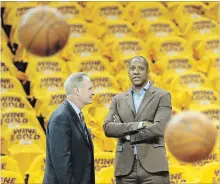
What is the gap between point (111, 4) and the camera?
9.24m

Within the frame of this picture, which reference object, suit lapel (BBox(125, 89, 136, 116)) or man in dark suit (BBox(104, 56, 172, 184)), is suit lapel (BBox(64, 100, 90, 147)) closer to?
man in dark suit (BBox(104, 56, 172, 184))

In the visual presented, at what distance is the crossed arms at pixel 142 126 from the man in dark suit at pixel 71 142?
219mm

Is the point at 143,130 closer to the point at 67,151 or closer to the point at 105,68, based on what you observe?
the point at 67,151

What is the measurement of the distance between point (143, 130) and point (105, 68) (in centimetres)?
384

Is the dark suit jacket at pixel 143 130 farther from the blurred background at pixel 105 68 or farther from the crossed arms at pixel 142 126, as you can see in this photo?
the blurred background at pixel 105 68

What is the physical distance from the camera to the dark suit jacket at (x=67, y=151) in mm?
3986

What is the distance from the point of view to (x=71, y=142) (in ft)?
13.4

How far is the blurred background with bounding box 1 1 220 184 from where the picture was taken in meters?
6.37

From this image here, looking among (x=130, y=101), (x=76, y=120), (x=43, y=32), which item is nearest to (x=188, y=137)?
(x=130, y=101)

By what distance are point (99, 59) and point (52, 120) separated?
3999mm

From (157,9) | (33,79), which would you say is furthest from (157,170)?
(157,9)

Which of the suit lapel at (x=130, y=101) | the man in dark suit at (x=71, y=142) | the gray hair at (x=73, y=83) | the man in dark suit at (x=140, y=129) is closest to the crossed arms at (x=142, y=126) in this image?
the man in dark suit at (x=140, y=129)

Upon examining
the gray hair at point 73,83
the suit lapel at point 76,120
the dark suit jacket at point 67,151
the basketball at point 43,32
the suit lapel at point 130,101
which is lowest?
the dark suit jacket at point 67,151

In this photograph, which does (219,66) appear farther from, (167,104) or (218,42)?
(167,104)
